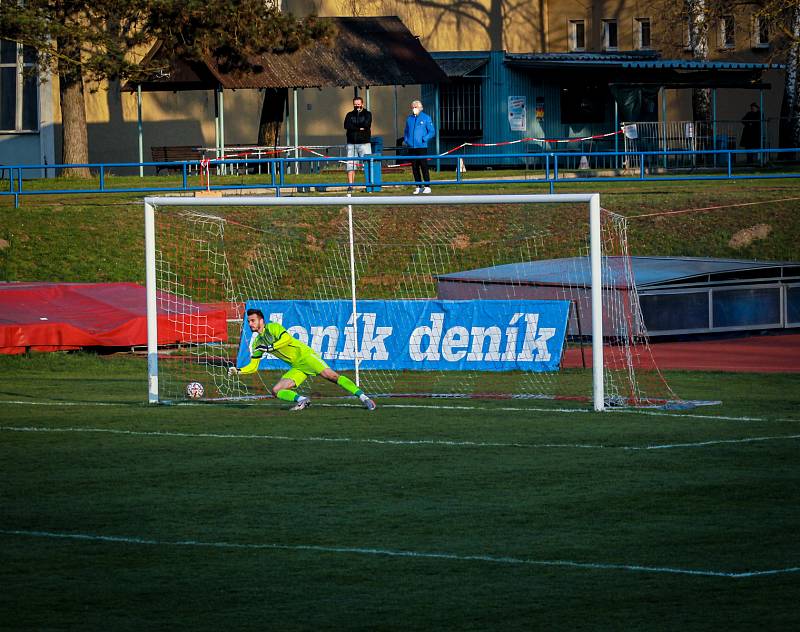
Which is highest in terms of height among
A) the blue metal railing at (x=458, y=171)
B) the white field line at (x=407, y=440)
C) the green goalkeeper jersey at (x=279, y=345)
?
the blue metal railing at (x=458, y=171)

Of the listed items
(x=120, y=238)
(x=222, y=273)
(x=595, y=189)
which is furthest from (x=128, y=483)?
(x=595, y=189)

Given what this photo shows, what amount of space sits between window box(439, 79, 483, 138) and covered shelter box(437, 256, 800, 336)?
23.2 m

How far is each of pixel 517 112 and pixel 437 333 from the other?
27.7 metres

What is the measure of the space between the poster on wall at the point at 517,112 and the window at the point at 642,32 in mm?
10324

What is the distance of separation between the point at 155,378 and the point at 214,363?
4.20 meters

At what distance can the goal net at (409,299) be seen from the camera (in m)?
17.1

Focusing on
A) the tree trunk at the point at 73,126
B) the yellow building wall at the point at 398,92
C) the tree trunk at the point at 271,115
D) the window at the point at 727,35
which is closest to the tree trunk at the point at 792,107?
the yellow building wall at the point at 398,92

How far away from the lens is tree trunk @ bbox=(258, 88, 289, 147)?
38.9 metres

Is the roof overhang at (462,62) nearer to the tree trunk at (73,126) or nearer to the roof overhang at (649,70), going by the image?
the roof overhang at (649,70)

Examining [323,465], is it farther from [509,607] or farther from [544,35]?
[544,35]

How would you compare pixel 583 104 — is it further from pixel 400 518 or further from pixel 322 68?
pixel 400 518

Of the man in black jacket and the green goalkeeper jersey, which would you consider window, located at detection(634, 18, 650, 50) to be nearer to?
the man in black jacket

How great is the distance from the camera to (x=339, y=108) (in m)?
47.5

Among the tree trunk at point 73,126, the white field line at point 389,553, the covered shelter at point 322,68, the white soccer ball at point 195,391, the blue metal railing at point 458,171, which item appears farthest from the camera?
the tree trunk at point 73,126
